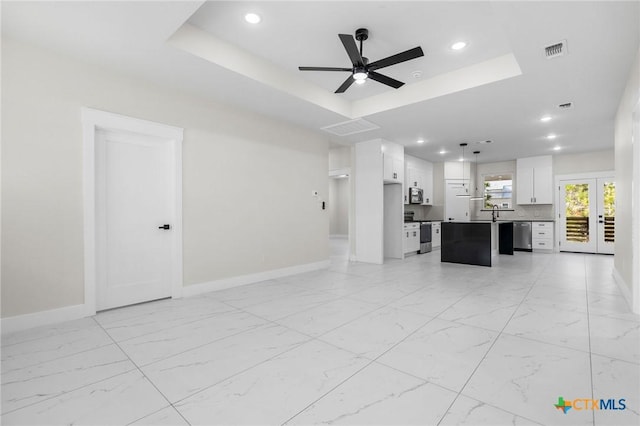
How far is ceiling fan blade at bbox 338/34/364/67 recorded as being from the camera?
8.81 feet

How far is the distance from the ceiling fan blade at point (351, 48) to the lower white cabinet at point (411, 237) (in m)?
4.90

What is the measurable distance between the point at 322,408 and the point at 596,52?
4220mm

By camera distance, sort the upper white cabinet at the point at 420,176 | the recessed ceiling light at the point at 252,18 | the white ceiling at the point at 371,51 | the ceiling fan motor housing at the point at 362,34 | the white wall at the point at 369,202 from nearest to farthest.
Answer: the white ceiling at the point at 371,51 < the recessed ceiling light at the point at 252,18 < the ceiling fan motor housing at the point at 362,34 < the white wall at the point at 369,202 < the upper white cabinet at the point at 420,176

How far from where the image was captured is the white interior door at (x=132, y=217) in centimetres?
345

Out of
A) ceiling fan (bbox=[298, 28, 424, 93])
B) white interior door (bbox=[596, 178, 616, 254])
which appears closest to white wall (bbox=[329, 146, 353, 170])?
ceiling fan (bbox=[298, 28, 424, 93])

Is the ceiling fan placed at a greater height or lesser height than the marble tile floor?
greater

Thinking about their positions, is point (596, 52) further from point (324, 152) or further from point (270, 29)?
point (324, 152)

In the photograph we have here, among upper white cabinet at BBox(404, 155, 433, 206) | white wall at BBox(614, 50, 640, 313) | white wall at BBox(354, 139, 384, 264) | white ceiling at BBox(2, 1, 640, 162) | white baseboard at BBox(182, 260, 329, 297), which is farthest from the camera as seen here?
upper white cabinet at BBox(404, 155, 433, 206)

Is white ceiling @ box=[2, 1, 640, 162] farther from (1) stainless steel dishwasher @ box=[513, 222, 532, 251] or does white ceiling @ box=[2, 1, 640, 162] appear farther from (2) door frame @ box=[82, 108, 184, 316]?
(1) stainless steel dishwasher @ box=[513, 222, 532, 251]

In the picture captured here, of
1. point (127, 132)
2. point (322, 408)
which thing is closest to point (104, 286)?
point (127, 132)

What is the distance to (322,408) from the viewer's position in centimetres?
167

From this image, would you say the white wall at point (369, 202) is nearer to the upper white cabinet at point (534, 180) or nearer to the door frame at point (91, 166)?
the door frame at point (91, 166)

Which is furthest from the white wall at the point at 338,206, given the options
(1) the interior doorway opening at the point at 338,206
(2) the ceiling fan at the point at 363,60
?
(2) the ceiling fan at the point at 363,60

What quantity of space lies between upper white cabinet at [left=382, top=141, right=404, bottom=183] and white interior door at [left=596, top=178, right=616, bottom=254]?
547cm
